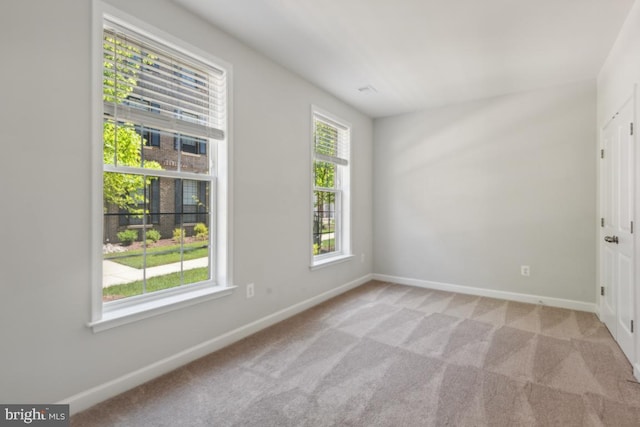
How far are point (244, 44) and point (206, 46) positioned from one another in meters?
→ 0.42

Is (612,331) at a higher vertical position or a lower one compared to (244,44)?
lower

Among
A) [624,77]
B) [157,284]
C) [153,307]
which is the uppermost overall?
[624,77]

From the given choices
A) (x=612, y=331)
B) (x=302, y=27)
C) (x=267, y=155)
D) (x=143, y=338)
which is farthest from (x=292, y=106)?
(x=612, y=331)

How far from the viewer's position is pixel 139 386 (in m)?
2.02

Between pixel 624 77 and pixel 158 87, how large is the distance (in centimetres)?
368

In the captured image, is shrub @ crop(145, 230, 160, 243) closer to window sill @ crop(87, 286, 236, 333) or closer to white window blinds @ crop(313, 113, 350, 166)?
window sill @ crop(87, 286, 236, 333)

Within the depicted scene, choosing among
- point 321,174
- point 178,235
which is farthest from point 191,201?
point 321,174

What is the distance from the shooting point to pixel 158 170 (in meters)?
2.25

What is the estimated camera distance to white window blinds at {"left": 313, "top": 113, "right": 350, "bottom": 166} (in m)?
3.87

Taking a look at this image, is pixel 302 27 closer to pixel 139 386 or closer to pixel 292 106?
pixel 292 106

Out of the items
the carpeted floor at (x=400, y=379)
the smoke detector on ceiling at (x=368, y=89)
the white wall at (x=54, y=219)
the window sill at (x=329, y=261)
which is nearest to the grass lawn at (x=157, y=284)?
the white wall at (x=54, y=219)

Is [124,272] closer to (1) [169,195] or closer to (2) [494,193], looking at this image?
(1) [169,195]

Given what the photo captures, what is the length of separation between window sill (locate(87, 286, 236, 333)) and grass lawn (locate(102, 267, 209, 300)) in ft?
0.28

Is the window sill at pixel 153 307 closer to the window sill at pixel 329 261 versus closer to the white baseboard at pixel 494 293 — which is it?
the window sill at pixel 329 261
